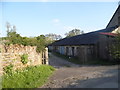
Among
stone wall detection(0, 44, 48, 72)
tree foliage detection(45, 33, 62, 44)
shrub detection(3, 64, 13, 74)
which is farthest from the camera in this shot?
tree foliage detection(45, 33, 62, 44)

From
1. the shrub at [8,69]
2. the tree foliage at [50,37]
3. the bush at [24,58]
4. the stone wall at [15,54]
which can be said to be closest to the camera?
the shrub at [8,69]

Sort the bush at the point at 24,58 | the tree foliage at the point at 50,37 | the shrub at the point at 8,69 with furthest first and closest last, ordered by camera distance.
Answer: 1. the tree foliage at the point at 50,37
2. the bush at the point at 24,58
3. the shrub at the point at 8,69

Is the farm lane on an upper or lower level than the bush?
lower

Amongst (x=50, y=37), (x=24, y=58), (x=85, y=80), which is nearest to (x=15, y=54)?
(x=24, y=58)

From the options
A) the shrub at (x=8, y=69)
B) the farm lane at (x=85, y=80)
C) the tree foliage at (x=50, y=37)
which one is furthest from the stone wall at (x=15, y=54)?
the tree foliage at (x=50, y=37)

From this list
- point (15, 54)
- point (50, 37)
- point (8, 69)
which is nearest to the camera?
point (8, 69)

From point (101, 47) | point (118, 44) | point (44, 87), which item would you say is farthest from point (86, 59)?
point (44, 87)

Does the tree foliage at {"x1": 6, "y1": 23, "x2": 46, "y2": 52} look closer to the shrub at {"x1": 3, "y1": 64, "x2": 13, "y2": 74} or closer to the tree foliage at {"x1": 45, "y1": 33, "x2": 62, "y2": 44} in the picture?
the shrub at {"x1": 3, "y1": 64, "x2": 13, "y2": 74}

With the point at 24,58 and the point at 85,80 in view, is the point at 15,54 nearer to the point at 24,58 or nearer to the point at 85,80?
the point at 24,58

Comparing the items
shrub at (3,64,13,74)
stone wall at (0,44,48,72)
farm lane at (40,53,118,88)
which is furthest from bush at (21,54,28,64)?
farm lane at (40,53,118,88)

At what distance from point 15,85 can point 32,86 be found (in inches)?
33.7

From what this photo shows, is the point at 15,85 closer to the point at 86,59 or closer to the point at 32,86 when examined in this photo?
the point at 32,86

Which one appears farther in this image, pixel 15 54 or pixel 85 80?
pixel 15 54

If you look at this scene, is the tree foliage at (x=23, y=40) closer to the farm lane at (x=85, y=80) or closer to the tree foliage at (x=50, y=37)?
the farm lane at (x=85, y=80)
